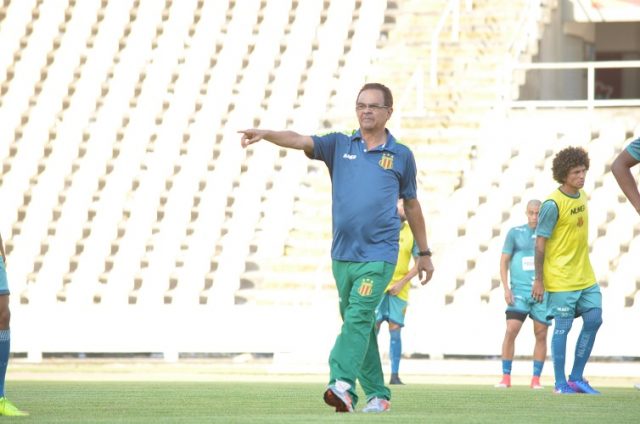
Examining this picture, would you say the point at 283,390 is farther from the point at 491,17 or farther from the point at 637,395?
the point at 491,17

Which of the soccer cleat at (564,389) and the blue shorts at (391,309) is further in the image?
the blue shorts at (391,309)

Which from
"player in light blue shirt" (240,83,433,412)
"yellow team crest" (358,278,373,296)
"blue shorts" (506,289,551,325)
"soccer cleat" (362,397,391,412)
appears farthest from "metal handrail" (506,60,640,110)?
"yellow team crest" (358,278,373,296)

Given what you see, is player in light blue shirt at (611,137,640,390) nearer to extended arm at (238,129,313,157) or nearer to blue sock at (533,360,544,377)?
extended arm at (238,129,313,157)

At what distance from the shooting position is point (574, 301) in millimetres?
14398

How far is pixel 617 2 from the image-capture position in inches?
1136

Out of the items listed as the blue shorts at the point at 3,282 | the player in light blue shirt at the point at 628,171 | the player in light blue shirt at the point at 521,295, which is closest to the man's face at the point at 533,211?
the player in light blue shirt at the point at 521,295

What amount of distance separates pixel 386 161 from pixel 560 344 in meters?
4.40

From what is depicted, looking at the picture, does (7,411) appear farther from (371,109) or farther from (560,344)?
(560,344)

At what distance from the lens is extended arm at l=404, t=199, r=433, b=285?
1109 cm

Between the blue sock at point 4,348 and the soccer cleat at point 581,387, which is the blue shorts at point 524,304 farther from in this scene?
the blue sock at point 4,348

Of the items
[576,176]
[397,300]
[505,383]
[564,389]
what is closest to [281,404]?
[564,389]

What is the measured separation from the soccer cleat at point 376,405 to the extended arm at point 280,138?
1681mm

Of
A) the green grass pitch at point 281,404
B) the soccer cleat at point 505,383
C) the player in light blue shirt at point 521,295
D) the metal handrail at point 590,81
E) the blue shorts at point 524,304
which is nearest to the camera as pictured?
the green grass pitch at point 281,404

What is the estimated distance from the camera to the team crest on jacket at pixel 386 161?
10.8 m
